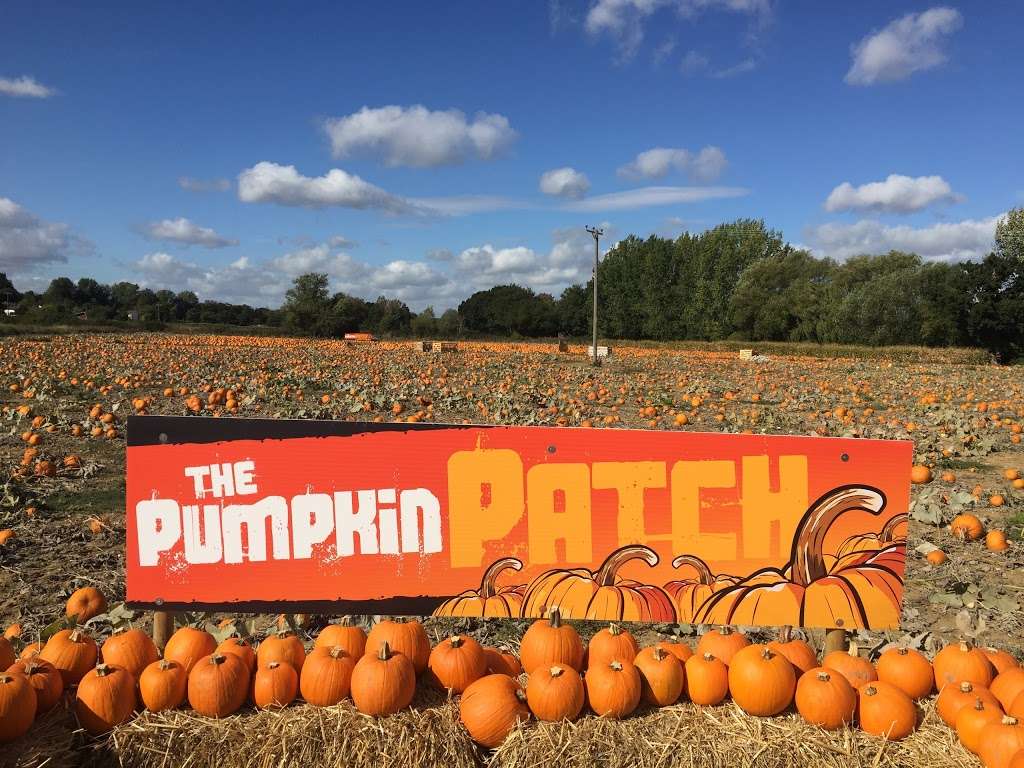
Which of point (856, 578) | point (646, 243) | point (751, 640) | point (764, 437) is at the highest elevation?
point (646, 243)

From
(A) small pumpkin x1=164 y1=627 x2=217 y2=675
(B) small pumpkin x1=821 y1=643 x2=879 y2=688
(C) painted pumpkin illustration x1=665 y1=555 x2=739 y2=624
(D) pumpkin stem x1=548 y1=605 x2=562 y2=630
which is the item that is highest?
(C) painted pumpkin illustration x1=665 y1=555 x2=739 y2=624

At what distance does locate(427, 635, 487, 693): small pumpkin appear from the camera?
10.7 feet

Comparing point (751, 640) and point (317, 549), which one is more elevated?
point (317, 549)

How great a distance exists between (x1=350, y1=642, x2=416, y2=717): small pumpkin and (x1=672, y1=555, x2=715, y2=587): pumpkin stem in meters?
1.52

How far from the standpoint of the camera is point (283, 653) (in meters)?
3.31

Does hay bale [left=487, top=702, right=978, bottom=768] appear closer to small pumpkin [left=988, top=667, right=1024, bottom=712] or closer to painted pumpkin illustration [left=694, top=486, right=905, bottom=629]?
small pumpkin [left=988, top=667, right=1024, bottom=712]

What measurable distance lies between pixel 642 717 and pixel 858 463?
5.83 ft

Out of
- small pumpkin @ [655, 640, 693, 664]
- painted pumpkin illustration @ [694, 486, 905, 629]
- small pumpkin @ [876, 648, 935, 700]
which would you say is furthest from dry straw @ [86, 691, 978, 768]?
painted pumpkin illustration @ [694, 486, 905, 629]

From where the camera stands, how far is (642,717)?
10.2 feet

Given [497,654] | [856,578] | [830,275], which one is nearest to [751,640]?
[856,578]

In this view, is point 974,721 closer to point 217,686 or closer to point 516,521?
point 516,521

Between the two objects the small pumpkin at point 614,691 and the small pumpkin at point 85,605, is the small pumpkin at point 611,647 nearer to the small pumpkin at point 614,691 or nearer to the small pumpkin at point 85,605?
the small pumpkin at point 614,691

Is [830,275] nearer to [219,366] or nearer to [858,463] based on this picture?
[219,366]

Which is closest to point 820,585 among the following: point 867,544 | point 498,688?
point 867,544
